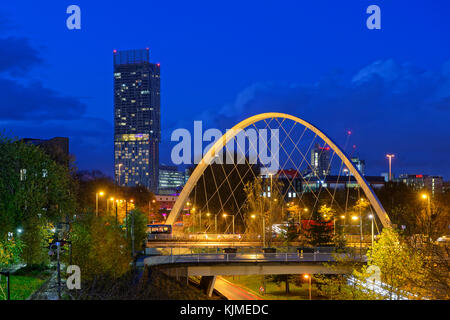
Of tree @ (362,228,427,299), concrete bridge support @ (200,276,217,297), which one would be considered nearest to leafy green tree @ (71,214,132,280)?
concrete bridge support @ (200,276,217,297)

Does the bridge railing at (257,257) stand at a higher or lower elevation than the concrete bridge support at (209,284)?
higher

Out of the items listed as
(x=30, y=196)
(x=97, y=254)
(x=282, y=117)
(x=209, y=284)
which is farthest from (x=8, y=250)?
(x=282, y=117)

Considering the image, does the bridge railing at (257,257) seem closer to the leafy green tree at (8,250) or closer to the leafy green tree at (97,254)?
the leafy green tree at (97,254)

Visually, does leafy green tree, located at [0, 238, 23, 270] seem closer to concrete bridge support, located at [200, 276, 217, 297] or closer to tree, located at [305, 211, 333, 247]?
concrete bridge support, located at [200, 276, 217, 297]

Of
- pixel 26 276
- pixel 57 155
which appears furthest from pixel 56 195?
pixel 57 155

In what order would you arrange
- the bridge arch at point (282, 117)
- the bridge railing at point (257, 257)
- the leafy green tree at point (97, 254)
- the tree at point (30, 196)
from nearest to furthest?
the leafy green tree at point (97, 254) → the tree at point (30, 196) → the bridge railing at point (257, 257) → the bridge arch at point (282, 117)

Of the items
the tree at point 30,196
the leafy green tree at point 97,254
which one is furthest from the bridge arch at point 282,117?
the leafy green tree at point 97,254

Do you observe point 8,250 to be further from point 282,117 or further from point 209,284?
point 282,117

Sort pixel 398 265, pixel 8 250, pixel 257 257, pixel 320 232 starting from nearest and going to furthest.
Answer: pixel 398 265 → pixel 8 250 → pixel 257 257 → pixel 320 232

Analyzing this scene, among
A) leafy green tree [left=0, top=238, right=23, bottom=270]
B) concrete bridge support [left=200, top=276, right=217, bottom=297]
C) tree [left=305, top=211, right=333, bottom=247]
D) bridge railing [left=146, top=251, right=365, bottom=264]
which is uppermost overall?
leafy green tree [left=0, top=238, right=23, bottom=270]

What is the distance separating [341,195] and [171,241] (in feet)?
218

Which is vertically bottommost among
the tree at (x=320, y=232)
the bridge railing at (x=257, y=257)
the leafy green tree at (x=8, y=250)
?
the bridge railing at (x=257, y=257)

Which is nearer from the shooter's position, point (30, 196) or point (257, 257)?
point (30, 196)
